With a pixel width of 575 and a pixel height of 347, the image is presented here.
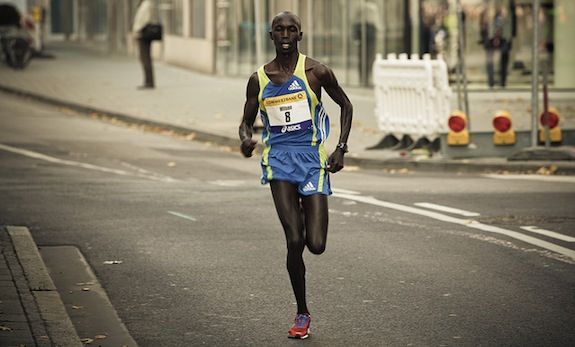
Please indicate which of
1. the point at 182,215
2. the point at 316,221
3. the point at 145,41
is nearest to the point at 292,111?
the point at 316,221

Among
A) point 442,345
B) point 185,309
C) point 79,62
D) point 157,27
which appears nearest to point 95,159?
point 185,309

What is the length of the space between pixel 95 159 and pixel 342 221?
22.4 feet

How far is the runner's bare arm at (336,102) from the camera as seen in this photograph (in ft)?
27.0

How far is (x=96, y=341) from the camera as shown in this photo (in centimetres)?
813

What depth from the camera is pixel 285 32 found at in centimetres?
811

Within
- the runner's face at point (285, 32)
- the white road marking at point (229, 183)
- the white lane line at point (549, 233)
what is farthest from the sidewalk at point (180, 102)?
the runner's face at point (285, 32)

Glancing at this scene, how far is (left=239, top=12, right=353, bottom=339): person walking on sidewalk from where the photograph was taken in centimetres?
822

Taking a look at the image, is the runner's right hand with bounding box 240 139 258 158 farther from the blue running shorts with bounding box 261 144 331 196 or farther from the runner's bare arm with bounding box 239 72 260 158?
the blue running shorts with bounding box 261 144 331 196

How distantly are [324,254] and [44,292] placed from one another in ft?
8.82

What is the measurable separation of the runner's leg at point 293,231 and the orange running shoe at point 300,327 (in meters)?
0.04

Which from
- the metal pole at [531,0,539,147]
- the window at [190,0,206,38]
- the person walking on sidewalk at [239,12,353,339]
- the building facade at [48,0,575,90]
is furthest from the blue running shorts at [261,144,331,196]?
the window at [190,0,206,38]

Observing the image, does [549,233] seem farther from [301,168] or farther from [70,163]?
[70,163]

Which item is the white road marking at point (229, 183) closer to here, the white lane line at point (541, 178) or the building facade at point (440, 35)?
the white lane line at point (541, 178)

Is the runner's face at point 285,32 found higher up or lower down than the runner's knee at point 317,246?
higher up
